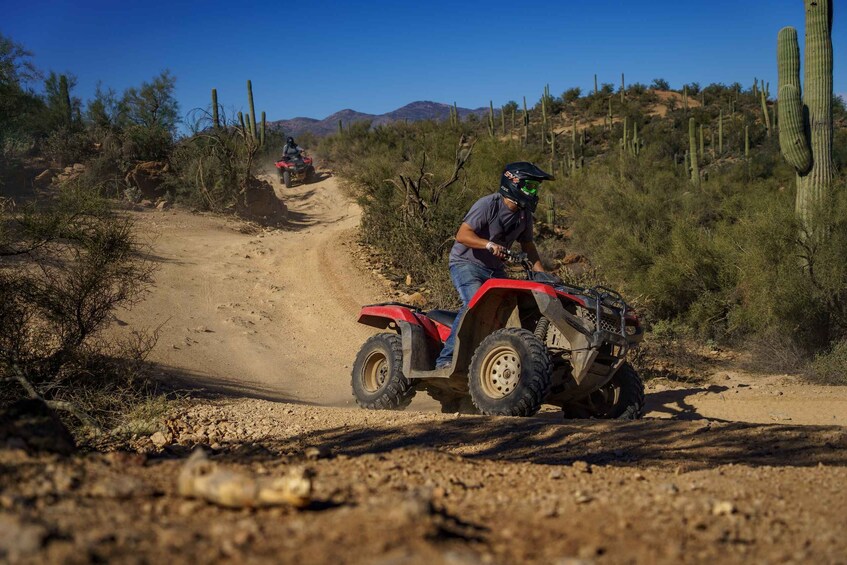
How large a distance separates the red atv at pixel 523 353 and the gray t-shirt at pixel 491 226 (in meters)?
0.37

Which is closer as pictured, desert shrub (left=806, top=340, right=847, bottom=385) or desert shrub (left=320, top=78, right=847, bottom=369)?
desert shrub (left=806, top=340, right=847, bottom=385)

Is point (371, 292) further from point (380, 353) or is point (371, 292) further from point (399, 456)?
point (399, 456)

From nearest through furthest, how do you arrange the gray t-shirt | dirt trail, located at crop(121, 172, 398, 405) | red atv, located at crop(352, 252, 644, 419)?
red atv, located at crop(352, 252, 644, 419)
the gray t-shirt
dirt trail, located at crop(121, 172, 398, 405)

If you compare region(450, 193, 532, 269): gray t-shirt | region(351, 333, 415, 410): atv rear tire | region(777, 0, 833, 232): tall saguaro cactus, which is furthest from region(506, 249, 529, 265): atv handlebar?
region(777, 0, 833, 232): tall saguaro cactus

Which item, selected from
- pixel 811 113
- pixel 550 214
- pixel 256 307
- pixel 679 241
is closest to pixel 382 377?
pixel 256 307

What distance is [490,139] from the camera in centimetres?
2620

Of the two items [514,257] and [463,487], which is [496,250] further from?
[463,487]

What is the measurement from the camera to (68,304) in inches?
309

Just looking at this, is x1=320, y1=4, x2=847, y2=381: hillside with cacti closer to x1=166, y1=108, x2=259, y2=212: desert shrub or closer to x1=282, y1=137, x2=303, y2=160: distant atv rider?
x1=166, y1=108, x2=259, y2=212: desert shrub

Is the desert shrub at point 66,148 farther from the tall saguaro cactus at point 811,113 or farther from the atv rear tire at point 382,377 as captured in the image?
the tall saguaro cactus at point 811,113

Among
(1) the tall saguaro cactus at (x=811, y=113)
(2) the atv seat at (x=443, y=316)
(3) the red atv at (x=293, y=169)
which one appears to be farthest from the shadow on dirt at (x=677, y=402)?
(3) the red atv at (x=293, y=169)

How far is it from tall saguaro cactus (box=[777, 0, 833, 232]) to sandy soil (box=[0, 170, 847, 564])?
472cm

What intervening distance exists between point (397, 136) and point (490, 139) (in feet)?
62.5

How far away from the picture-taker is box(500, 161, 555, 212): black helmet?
7297 millimetres
